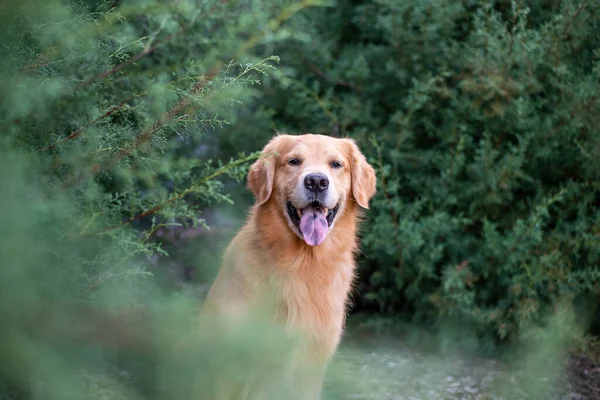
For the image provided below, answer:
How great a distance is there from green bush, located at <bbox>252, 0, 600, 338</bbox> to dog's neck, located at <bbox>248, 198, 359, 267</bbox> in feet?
4.28

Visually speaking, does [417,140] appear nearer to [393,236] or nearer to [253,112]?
[393,236]

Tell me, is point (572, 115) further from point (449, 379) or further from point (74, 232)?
point (74, 232)

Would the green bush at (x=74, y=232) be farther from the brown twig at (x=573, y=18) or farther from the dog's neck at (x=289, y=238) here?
the brown twig at (x=573, y=18)

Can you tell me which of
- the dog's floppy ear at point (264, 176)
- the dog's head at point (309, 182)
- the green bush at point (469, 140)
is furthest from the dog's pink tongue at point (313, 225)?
the green bush at point (469, 140)

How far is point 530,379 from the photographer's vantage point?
4.42 m

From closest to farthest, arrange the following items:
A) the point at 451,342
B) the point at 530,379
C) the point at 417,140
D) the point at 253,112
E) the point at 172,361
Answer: the point at 172,361
the point at 530,379
the point at 451,342
the point at 417,140
the point at 253,112

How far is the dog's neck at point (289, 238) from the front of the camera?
3574 millimetres

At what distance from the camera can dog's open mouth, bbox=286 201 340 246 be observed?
353 centimetres

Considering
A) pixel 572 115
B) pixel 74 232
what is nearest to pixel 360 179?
pixel 572 115

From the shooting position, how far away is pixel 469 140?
5.13m

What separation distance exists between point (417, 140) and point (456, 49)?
805 mm

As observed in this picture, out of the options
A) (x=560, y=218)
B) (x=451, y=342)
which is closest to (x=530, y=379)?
(x=451, y=342)

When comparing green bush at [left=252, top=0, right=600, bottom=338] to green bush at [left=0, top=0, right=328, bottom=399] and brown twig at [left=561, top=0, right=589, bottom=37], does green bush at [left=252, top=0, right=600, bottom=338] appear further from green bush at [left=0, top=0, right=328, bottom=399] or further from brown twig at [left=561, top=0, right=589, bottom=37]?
green bush at [left=0, top=0, right=328, bottom=399]

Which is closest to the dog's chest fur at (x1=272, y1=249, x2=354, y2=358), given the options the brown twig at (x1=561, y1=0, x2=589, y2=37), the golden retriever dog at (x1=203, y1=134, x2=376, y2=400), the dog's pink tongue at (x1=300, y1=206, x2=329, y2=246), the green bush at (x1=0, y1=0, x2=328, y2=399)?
the golden retriever dog at (x1=203, y1=134, x2=376, y2=400)
